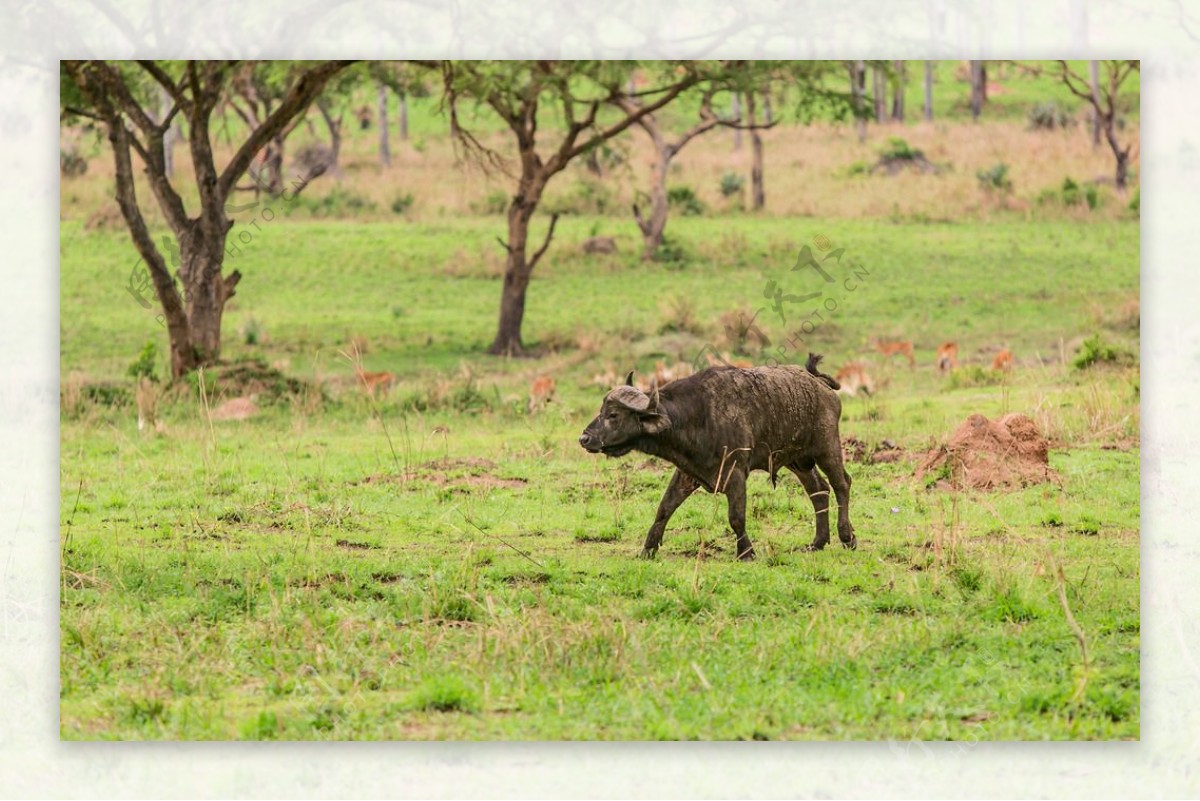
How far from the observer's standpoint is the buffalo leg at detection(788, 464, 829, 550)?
1105 cm

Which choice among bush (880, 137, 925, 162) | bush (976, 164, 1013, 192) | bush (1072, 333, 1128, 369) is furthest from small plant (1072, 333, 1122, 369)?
bush (880, 137, 925, 162)

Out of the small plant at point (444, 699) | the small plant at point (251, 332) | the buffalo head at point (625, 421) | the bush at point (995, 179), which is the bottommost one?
the small plant at point (444, 699)

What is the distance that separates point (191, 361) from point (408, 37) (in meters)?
4.19

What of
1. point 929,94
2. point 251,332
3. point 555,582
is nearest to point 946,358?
point 251,332

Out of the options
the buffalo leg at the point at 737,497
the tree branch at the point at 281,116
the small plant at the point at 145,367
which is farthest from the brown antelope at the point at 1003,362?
the small plant at the point at 145,367

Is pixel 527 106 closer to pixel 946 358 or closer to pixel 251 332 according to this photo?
pixel 251 332

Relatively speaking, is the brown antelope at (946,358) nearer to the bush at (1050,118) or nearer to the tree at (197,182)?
the tree at (197,182)

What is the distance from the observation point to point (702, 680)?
8.65 metres

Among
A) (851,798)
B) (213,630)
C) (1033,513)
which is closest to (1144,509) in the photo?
(1033,513)

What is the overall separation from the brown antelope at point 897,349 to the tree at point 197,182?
704 cm

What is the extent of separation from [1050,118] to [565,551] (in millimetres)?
25080

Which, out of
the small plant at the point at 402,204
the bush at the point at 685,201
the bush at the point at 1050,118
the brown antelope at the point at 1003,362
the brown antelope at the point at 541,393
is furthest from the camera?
the bush at the point at 1050,118

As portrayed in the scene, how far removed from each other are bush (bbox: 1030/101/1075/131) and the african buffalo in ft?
77.8

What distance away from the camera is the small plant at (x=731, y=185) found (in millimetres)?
31625
